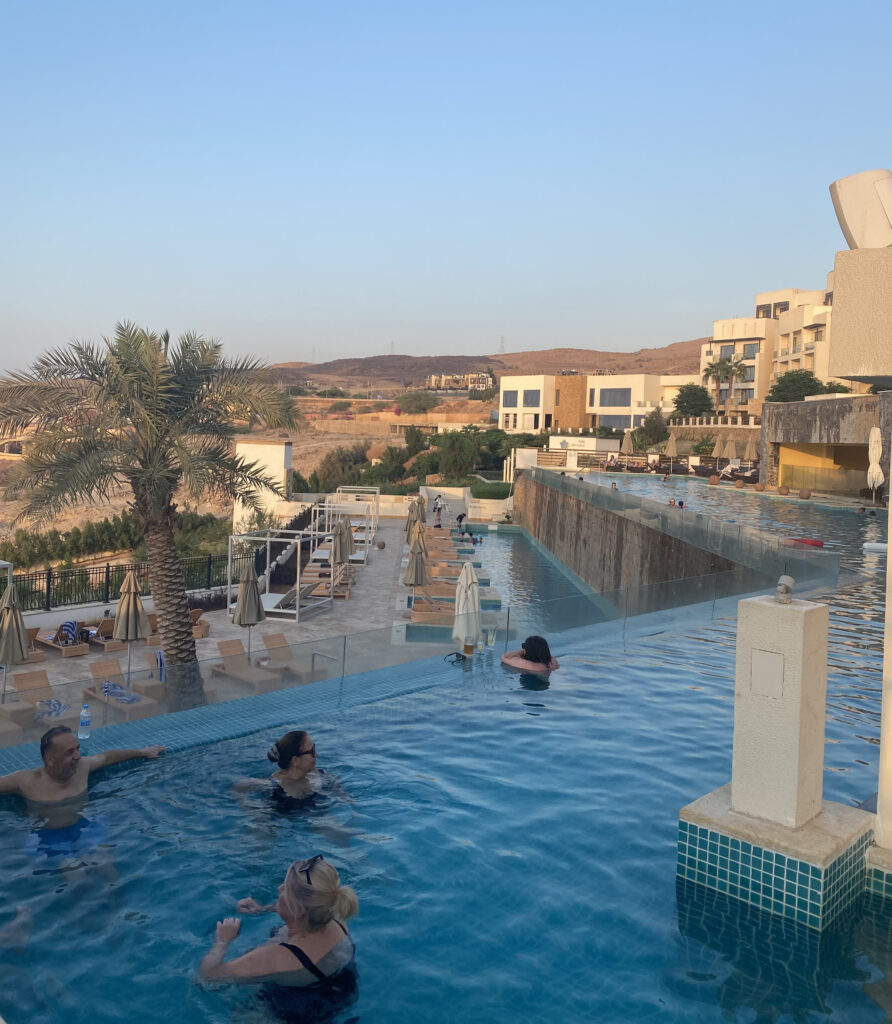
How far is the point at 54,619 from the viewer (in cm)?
1756

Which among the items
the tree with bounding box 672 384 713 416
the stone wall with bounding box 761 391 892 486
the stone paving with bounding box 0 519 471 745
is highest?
the tree with bounding box 672 384 713 416

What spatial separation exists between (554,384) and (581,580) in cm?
6636

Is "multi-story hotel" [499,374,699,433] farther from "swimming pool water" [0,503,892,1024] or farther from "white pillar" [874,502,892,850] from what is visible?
"white pillar" [874,502,892,850]

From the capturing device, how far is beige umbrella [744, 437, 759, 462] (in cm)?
5834

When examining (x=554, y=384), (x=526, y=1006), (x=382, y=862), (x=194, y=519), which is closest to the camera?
(x=526, y=1006)

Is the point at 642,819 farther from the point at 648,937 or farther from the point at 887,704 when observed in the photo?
the point at 887,704

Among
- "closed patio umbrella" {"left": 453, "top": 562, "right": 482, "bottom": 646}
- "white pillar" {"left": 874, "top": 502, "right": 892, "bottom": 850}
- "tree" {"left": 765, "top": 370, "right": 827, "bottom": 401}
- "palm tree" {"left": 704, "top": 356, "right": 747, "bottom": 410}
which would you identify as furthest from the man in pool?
"palm tree" {"left": 704, "top": 356, "right": 747, "bottom": 410}

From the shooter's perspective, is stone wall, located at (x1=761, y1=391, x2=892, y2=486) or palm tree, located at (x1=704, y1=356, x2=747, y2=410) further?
palm tree, located at (x1=704, y1=356, x2=747, y2=410)

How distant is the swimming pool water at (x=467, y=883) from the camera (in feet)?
16.3

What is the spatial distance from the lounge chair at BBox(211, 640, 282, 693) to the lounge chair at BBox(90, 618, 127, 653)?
19.0 ft

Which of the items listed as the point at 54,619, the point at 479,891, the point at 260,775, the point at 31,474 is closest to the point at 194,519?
the point at 54,619

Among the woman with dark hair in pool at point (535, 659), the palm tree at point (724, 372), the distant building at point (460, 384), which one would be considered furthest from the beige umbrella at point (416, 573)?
the distant building at point (460, 384)

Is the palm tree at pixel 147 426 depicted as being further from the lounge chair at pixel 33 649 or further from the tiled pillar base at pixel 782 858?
the tiled pillar base at pixel 782 858

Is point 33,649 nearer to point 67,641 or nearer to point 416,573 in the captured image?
point 67,641
